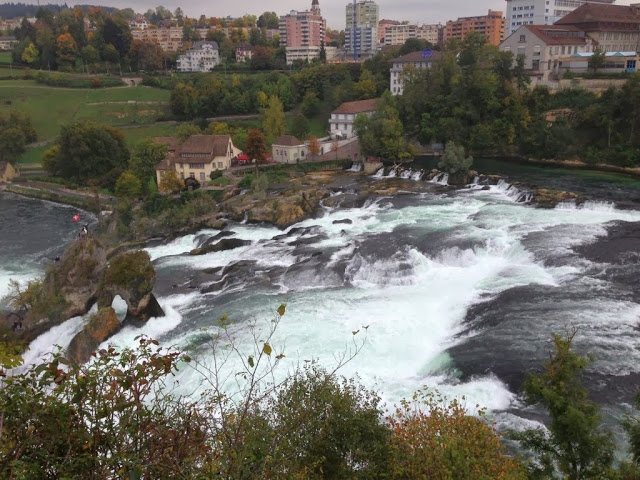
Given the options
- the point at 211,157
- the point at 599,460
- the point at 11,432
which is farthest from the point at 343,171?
the point at 11,432

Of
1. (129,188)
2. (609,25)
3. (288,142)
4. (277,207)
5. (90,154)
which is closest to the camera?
(277,207)

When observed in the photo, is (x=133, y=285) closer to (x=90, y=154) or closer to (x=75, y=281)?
(x=75, y=281)

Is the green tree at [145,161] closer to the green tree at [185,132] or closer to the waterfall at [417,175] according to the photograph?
the green tree at [185,132]

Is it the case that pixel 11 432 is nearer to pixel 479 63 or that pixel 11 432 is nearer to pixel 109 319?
pixel 109 319

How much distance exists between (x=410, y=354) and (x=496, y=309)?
222 inches

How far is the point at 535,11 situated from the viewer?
117 metres

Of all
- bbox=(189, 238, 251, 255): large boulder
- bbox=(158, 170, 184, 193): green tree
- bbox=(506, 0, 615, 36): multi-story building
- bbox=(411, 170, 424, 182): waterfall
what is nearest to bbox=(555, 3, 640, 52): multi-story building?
bbox=(411, 170, 424, 182): waterfall

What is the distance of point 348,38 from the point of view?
16100 centimetres

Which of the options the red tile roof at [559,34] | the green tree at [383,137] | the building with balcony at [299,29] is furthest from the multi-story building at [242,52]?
the red tile roof at [559,34]

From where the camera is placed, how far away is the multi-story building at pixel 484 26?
13400 centimetres

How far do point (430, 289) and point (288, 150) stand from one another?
116 feet

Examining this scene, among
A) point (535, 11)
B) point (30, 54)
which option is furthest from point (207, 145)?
point (535, 11)

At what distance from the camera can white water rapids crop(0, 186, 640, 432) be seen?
22.5m

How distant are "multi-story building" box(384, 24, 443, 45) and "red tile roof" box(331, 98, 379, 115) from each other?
3408 inches
